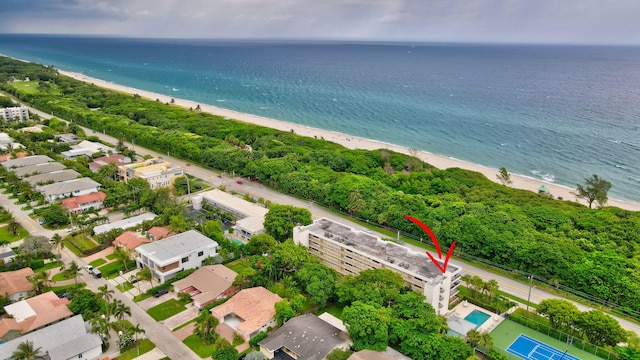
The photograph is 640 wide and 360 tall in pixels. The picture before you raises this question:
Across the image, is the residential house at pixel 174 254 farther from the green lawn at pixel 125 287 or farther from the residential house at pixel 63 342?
the residential house at pixel 63 342

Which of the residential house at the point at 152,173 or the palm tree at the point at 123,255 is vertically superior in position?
the residential house at the point at 152,173

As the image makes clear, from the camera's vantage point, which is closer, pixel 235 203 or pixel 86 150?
pixel 235 203

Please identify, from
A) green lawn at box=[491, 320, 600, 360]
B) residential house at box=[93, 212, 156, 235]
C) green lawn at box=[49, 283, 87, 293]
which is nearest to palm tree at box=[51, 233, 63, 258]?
residential house at box=[93, 212, 156, 235]

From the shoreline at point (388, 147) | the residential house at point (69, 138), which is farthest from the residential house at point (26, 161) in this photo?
the shoreline at point (388, 147)

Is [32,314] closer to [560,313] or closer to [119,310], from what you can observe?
[119,310]

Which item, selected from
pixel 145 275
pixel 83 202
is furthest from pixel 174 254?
pixel 83 202

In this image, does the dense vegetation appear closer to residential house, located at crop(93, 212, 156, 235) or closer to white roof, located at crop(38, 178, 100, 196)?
white roof, located at crop(38, 178, 100, 196)

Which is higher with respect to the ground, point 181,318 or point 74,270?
point 74,270
